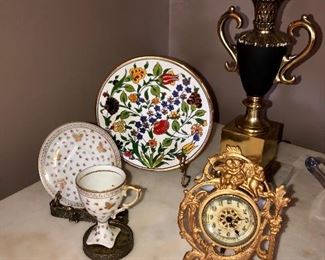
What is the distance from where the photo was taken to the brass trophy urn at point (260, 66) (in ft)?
2.60

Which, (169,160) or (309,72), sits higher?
(309,72)

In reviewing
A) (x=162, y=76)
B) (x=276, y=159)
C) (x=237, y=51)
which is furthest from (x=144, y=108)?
(x=276, y=159)

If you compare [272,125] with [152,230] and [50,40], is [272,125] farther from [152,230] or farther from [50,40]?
[50,40]

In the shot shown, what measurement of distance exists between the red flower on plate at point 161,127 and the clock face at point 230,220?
353mm

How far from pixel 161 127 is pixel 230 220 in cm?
38

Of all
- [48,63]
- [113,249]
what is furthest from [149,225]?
[48,63]

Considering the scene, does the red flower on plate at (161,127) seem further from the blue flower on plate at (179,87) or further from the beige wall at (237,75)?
the beige wall at (237,75)

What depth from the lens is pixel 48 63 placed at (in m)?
0.94

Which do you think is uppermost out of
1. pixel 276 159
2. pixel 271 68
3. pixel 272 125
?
pixel 271 68

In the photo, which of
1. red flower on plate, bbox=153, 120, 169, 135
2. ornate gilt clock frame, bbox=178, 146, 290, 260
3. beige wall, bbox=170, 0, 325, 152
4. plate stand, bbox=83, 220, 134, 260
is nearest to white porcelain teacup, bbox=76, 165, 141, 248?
plate stand, bbox=83, 220, 134, 260

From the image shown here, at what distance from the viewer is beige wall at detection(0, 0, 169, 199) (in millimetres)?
863

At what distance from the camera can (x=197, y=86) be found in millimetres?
931

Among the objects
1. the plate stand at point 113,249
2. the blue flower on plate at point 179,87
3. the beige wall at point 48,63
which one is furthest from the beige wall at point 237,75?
the plate stand at point 113,249

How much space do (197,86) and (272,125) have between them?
19 centimetres
